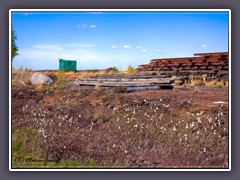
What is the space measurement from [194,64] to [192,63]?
0.74 feet

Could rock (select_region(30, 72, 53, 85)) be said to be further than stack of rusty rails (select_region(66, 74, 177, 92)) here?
No

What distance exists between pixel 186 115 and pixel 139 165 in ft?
4.83

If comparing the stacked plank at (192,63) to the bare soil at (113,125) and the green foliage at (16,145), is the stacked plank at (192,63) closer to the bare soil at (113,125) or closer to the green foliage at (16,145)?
the bare soil at (113,125)

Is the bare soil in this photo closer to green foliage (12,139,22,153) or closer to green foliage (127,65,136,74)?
green foliage (12,139,22,153)

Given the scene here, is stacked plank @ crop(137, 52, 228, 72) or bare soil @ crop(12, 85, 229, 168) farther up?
stacked plank @ crop(137, 52, 228, 72)

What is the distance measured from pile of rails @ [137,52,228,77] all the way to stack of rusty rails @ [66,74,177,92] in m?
0.30

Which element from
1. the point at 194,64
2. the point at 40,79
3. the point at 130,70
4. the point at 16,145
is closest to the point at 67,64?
the point at 40,79

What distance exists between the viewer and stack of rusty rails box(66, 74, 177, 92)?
10.0 meters

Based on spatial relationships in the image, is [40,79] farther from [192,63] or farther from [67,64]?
[192,63]

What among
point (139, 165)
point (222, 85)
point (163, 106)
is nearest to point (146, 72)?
point (163, 106)

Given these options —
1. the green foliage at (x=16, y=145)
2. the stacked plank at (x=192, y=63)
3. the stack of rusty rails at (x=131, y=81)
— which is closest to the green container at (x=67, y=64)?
the stack of rusty rails at (x=131, y=81)

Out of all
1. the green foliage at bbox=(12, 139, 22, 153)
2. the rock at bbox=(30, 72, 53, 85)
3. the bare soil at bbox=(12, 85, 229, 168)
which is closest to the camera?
the bare soil at bbox=(12, 85, 229, 168)

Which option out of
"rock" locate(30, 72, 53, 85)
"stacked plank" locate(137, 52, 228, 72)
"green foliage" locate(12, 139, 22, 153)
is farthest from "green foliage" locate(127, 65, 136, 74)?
"green foliage" locate(12, 139, 22, 153)

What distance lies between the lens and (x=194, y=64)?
35.7ft
